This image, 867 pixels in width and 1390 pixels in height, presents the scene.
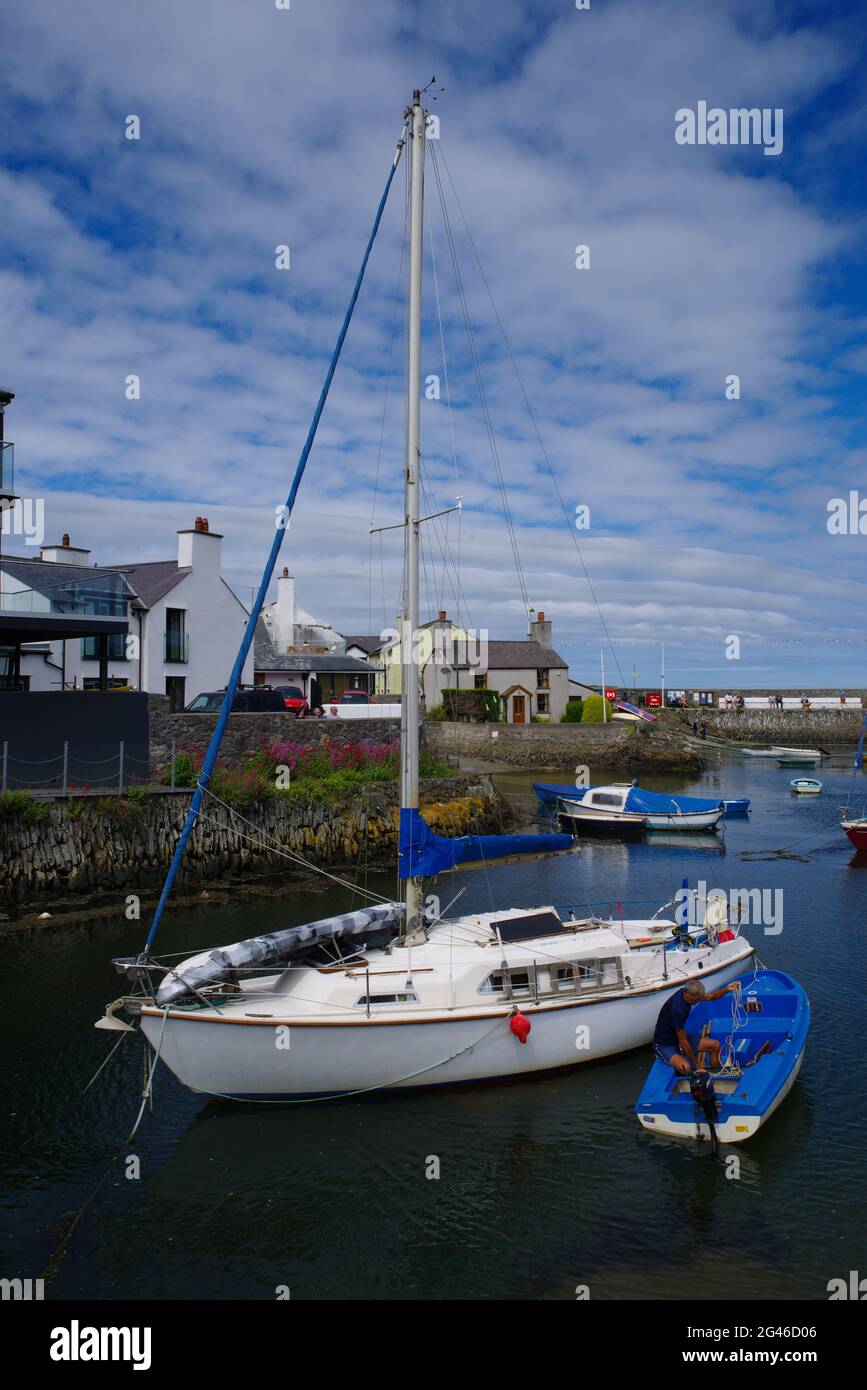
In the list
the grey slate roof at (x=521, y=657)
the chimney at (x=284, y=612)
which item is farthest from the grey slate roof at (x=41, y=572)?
the grey slate roof at (x=521, y=657)

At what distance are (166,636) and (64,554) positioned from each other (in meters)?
6.90

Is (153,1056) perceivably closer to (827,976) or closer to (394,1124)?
(394,1124)

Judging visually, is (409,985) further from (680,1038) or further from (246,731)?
(246,731)

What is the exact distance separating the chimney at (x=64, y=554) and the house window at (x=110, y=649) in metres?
5.47

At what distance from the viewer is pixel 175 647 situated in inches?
1694

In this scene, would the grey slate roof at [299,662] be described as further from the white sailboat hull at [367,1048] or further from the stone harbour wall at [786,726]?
the stone harbour wall at [786,726]

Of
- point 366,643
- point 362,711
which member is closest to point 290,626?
point 366,643

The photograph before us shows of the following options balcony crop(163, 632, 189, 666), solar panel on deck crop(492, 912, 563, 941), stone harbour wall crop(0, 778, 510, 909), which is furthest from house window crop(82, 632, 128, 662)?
solar panel on deck crop(492, 912, 563, 941)

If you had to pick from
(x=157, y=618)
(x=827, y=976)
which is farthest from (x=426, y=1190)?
(x=157, y=618)

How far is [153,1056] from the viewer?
14.8 metres

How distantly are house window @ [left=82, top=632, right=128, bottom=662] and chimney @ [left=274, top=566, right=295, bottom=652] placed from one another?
29127mm

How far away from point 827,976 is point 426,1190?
12.4 meters

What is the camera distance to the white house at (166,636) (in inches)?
1531

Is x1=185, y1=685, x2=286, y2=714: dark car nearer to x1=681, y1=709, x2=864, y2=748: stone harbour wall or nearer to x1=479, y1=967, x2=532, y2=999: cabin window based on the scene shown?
x1=479, y1=967, x2=532, y2=999: cabin window
